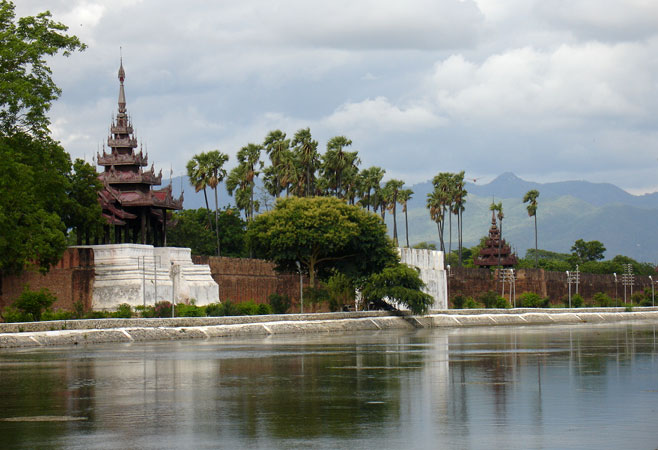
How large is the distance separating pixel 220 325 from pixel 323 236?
47.1 ft

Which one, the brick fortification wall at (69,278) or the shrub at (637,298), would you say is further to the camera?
the shrub at (637,298)

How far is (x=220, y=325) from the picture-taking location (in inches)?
1635

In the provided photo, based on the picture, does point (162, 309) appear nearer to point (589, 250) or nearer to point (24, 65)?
point (24, 65)

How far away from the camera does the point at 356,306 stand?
56.9 metres

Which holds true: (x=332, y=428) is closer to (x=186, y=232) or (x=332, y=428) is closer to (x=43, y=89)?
(x=43, y=89)

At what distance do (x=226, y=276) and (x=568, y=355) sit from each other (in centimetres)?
3729

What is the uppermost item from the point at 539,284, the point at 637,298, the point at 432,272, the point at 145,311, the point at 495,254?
the point at 495,254

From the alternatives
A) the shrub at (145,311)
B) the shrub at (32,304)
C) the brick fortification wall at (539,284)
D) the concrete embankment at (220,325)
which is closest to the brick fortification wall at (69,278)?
the shrub at (145,311)

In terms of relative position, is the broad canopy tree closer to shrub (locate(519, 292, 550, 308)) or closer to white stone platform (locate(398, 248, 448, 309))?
white stone platform (locate(398, 248, 448, 309))

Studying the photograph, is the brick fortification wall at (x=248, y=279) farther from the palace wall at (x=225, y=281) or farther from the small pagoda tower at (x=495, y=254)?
the small pagoda tower at (x=495, y=254)

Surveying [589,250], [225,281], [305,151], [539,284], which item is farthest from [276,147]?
[589,250]

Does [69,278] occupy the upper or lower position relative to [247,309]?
upper

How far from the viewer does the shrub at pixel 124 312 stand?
44875mm

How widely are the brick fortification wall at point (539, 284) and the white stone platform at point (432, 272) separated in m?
9.23
